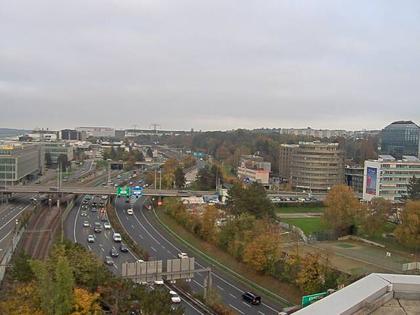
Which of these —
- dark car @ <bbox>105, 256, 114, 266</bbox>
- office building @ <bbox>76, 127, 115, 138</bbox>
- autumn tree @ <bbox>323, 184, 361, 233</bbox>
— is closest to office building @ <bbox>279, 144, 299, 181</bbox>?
autumn tree @ <bbox>323, 184, 361, 233</bbox>

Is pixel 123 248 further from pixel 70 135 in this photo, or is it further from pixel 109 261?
pixel 70 135

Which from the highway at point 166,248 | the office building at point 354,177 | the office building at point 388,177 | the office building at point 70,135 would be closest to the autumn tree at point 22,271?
the highway at point 166,248

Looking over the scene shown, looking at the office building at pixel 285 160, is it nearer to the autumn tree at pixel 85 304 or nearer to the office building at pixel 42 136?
the autumn tree at pixel 85 304

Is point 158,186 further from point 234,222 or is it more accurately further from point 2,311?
point 2,311

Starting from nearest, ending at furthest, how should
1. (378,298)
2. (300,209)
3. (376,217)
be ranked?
(378,298) → (376,217) → (300,209)

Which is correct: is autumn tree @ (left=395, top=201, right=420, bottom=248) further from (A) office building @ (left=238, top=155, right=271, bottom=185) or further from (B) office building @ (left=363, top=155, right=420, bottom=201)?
(A) office building @ (left=238, top=155, right=271, bottom=185)

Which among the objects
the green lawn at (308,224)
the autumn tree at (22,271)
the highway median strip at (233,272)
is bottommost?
the highway median strip at (233,272)

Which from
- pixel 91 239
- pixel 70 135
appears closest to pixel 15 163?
pixel 91 239
